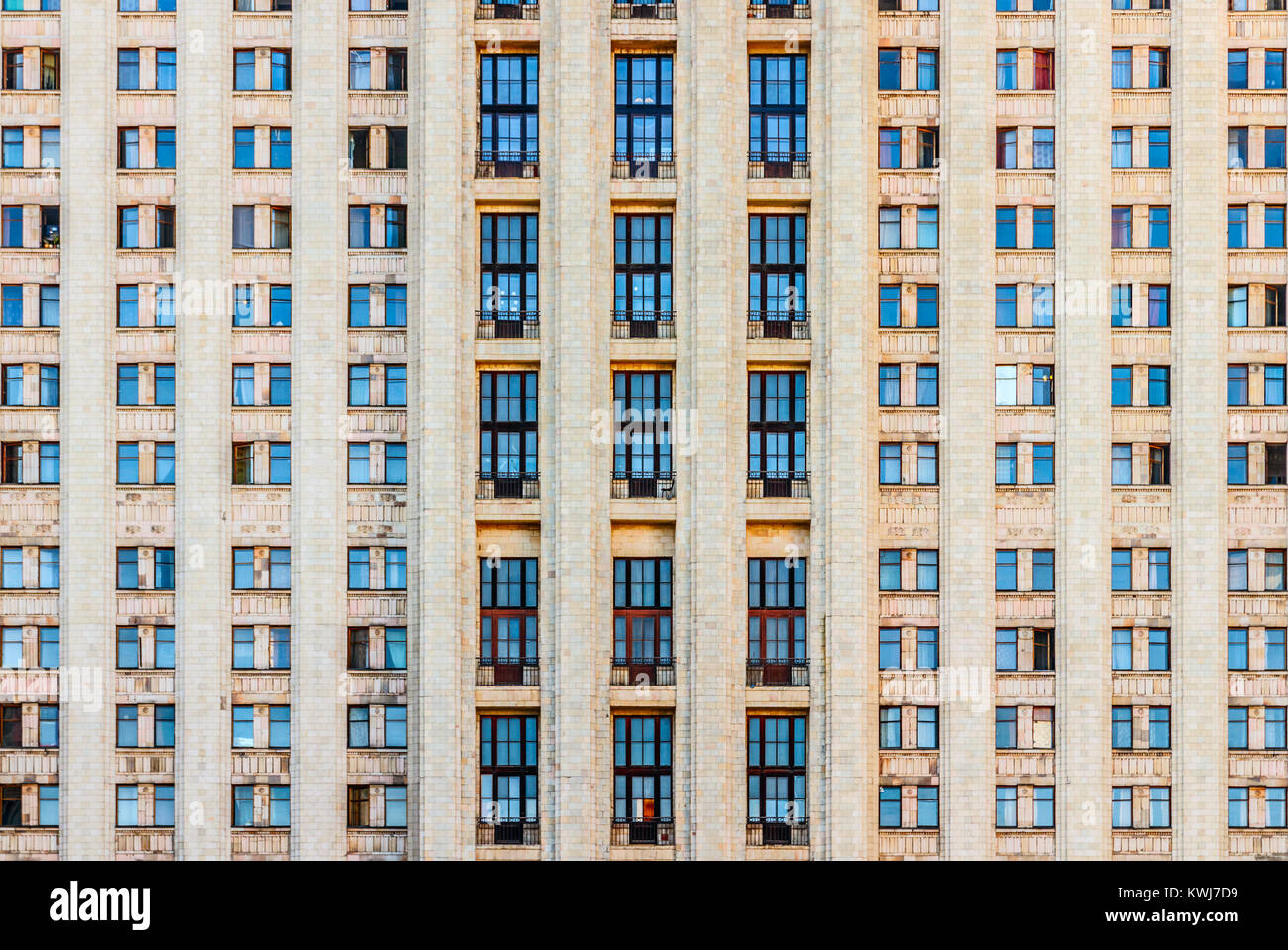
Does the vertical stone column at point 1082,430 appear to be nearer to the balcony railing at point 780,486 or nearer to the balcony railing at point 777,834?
the balcony railing at point 777,834

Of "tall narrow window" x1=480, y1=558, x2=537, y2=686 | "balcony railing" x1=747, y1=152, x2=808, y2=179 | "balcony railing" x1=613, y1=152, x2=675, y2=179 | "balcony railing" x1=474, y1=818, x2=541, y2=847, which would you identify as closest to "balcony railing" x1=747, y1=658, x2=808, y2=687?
"tall narrow window" x1=480, y1=558, x2=537, y2=686

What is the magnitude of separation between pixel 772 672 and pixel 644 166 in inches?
663

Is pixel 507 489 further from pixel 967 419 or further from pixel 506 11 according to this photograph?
pixel 506 11

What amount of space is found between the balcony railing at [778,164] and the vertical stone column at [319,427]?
13.4 m

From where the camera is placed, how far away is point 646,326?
54.1 metres

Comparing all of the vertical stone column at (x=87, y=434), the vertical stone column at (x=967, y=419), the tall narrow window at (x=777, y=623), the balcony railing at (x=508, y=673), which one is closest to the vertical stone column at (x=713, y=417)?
the tall narrow window at (x=777, y=623)

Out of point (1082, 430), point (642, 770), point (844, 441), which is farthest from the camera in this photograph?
point (1082, 430)

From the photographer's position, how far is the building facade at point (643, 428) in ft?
175

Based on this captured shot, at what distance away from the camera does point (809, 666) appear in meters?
53.3

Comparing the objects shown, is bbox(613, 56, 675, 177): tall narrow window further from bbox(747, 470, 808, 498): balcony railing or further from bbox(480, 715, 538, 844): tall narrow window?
bbox(480, 715, 538, 844): tall narrow window

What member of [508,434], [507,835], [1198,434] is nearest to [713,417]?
[508,434]

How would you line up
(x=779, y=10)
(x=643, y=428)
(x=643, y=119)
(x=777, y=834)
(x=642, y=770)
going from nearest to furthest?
(x=777, y=834) → (x=642, y=770) → (x=643, y=428) → (x=643, y=119) → (x=779, y=10)

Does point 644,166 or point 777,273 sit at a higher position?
point 644,166

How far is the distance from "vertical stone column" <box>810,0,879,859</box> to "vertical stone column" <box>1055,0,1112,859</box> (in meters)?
6.16
